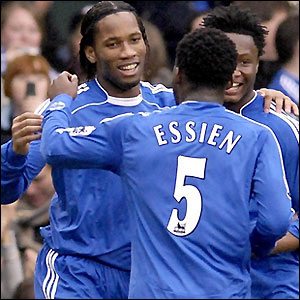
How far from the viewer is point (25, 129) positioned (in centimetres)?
557

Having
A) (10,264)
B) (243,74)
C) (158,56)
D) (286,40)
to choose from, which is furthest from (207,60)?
(158,56)

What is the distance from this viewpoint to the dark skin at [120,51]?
19.2 ft

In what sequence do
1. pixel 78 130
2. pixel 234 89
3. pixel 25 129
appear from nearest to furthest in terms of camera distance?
pixel 78 130 < pixel 25 129 < pixel 234 89

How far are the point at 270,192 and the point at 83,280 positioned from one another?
1.23 meters

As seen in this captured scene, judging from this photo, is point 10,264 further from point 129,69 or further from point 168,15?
point 168,15

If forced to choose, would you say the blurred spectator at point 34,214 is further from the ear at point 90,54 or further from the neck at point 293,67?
the ear at point 90,54

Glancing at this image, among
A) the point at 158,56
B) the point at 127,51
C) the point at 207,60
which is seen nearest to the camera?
the point at 207,60

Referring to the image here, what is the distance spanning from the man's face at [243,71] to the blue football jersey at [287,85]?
2.49 meters

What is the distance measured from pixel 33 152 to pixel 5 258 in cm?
214

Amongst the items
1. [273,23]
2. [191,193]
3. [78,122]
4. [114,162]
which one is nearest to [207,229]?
[191,193]

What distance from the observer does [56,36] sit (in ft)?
32.9

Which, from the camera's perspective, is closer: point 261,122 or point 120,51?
point 120,51

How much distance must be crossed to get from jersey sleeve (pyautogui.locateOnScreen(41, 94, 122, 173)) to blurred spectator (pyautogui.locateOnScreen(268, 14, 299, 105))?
3.54 m

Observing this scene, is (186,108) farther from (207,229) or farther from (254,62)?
(254,62)
